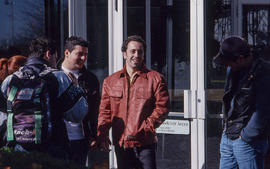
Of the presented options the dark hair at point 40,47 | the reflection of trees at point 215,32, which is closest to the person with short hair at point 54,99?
the dark hair at point 40,47

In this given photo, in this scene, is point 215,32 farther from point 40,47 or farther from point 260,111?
point 40,47

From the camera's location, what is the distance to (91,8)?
626cm

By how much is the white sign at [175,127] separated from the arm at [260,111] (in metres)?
1.69

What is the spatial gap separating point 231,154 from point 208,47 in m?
1.65

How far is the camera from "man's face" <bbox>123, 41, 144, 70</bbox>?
4.46m

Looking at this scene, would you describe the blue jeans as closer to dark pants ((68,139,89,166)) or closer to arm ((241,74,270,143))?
arm ((241,74,270,143))

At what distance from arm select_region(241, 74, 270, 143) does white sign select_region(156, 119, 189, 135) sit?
1694 millimetres

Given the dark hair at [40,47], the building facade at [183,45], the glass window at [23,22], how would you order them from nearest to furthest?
the dark hair at [40,47] < the building facade at [183,45] < the glass window at [23,22]

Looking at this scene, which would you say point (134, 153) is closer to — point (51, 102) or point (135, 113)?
point (135, 113)

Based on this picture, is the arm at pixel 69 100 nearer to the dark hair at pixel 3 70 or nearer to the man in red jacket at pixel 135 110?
the man in red jacket at pixel 135 110

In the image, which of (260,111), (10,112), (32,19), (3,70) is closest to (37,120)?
(10,112)

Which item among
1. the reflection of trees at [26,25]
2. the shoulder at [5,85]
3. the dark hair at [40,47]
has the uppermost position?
the reflection of trees at [26,25]

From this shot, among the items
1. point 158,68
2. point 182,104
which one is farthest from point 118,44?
point 182,104

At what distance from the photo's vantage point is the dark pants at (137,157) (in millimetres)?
4430
